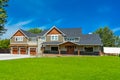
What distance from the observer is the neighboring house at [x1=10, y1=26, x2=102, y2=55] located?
5151 cm

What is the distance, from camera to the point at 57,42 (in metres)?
54.4

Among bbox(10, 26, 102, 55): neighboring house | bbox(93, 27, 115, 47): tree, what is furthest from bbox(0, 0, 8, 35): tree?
bbox(93, 27, 115, 47): tree

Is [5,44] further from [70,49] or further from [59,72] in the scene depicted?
[59,72]

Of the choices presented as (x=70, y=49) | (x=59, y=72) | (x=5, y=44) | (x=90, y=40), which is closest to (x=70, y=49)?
(x=70, y=49)

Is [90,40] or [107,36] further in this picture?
[107,36]

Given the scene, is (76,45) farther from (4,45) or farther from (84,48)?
(4,45)

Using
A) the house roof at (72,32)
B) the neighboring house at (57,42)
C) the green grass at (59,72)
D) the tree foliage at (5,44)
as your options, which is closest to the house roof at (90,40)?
the neighboring house at (57,42)

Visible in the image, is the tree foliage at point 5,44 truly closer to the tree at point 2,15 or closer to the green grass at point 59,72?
the tree at point 2,15

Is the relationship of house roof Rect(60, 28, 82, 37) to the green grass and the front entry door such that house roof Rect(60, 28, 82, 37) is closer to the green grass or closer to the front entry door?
the front entry door

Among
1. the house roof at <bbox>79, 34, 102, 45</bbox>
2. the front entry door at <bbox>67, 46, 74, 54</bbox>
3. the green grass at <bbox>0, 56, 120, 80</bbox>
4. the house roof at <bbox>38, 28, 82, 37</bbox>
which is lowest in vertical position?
the green grass at <bbox>0, 56, 120, 80</bbox>

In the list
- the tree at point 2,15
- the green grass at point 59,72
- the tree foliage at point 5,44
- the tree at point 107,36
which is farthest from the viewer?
the tree at point 107,36

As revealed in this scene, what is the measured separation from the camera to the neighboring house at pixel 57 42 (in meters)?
51.5

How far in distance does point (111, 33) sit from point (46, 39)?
6058cm

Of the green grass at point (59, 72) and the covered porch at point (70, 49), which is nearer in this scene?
the green grass at point (59, 72)
